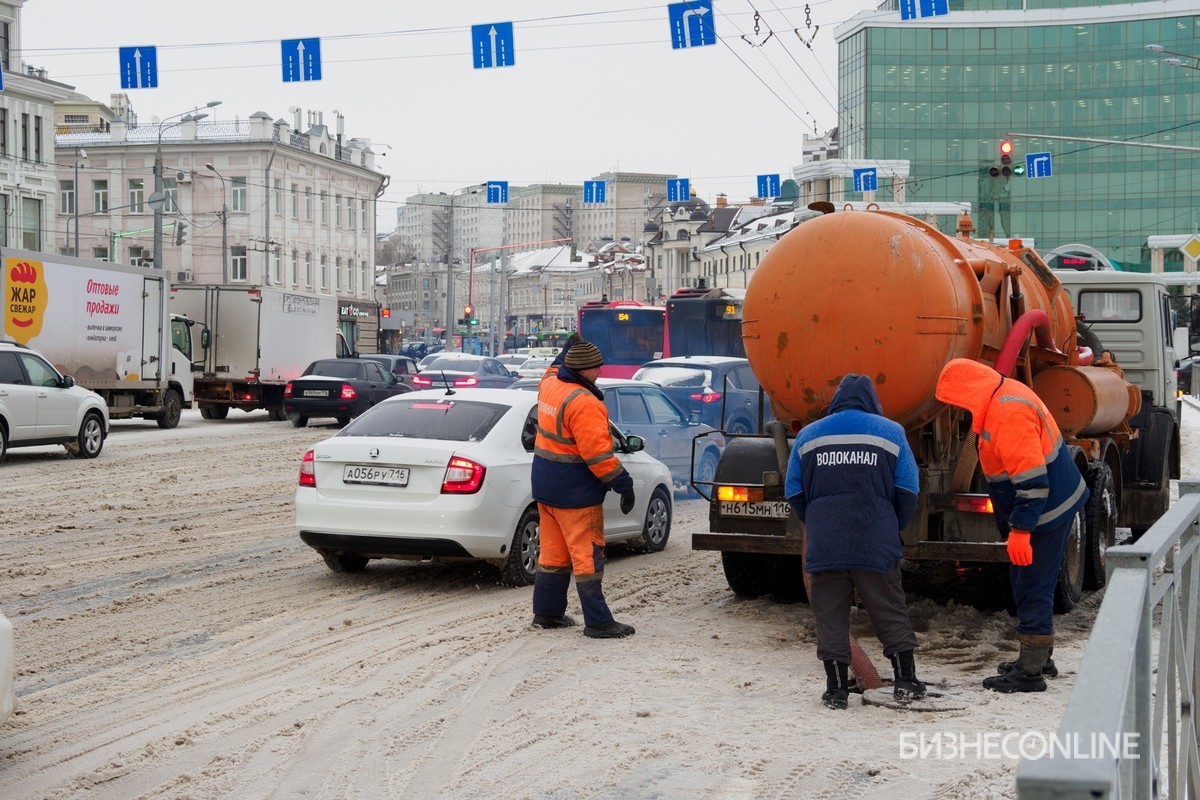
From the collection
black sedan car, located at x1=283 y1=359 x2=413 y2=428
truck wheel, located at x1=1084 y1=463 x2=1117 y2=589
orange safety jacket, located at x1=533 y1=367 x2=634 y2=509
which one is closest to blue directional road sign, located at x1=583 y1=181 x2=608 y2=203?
black sedan car, located at x1=283 y1=359 x2=413 y2=428

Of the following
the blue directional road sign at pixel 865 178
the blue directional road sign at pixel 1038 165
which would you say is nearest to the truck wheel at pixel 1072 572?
the blue directional road sign at pixel 1038 165

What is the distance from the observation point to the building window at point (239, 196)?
74812 mm

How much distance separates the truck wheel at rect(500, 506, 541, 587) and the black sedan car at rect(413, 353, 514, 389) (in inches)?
790

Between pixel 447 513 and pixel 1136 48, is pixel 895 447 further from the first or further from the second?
pixel 1136 48

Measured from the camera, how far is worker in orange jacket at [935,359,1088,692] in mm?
7312

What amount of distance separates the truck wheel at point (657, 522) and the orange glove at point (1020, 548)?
546cm

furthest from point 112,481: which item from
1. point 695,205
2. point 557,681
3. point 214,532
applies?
point 695,205

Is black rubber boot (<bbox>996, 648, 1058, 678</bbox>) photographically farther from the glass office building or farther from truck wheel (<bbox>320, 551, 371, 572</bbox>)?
the glass office building

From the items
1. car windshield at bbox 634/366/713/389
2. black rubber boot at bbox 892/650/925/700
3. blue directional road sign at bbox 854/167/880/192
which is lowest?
black rubber boot at bbox 892/650/925/700

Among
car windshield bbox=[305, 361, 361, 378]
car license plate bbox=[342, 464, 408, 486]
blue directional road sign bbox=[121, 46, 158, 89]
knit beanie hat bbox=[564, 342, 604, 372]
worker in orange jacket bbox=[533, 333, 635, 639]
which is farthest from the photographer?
car windshield bbox=[305, 361, 361, 378]

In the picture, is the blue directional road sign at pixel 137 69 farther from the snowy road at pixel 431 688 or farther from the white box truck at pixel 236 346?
the snowy road at pixel 431 688

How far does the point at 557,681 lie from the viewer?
7410mm

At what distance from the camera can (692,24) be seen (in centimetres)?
2089

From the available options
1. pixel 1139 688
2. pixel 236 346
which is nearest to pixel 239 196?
pixel 236 346
